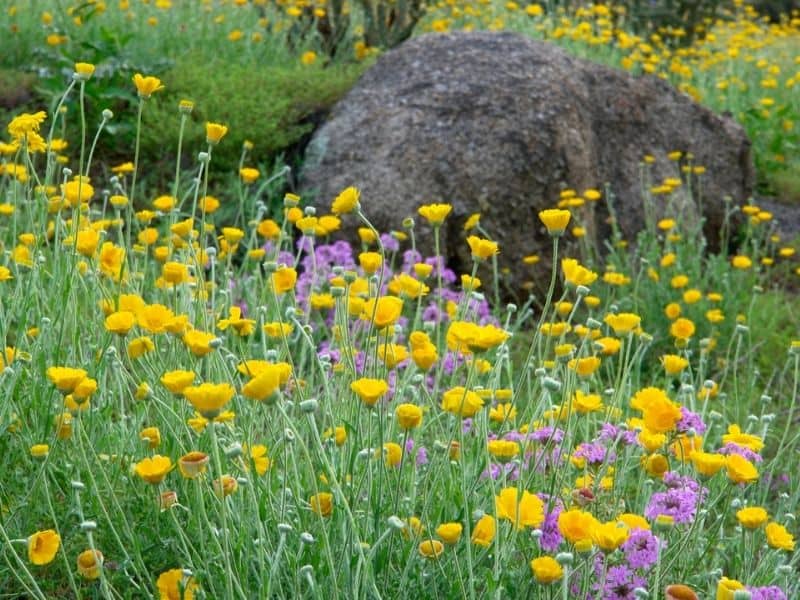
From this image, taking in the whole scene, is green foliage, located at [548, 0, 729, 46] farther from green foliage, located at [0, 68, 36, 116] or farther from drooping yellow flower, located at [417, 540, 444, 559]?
drooping yellow flower, located at [417, 540, 444, 559]

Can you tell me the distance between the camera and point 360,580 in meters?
1.95

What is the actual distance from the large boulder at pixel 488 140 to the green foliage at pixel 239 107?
265 mm

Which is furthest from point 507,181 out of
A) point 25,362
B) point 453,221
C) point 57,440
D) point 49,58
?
point 57,440

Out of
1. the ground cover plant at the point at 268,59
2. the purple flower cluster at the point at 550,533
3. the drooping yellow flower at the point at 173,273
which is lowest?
the ground cover plant at the point at 268,59

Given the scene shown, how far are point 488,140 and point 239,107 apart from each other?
1.22 meters

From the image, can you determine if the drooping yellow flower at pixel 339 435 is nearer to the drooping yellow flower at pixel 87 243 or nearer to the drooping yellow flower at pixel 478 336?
the drooping yellow flower at pixel 478 336

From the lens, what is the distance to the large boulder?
17.1ft

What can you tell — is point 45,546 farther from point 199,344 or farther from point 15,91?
point 15,91

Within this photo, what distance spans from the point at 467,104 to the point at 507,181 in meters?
0.45

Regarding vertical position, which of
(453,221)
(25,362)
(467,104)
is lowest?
(453,221)

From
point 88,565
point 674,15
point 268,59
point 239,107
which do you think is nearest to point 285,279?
point 88,565

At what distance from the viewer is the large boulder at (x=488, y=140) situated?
205 inches

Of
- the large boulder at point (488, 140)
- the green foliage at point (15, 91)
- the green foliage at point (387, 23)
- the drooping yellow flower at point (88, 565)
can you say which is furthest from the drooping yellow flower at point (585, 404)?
the green foliage at point (387, 23)

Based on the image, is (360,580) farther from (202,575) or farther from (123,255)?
(123,255)
